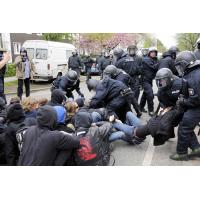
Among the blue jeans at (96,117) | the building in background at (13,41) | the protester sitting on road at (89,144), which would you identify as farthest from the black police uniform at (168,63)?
the building in background at (13,41)

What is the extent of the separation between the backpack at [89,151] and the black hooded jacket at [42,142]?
0.43m

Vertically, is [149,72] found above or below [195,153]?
above

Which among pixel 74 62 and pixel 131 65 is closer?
pixel 131 65

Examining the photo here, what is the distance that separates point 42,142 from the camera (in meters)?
3.58

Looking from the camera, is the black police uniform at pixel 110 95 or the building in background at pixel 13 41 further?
the building in background at pixel 13 41

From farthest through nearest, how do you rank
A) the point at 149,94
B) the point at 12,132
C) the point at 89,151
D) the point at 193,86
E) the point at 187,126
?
1. the point at 149,94
2. the point at 187,126
3. the point at 193,86
4. the point at 12,132
5. the point at 89,151

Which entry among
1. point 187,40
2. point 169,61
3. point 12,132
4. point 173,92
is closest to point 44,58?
point 169,61

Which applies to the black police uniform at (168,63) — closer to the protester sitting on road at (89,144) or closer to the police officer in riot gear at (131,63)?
the police officer in riot gear at (131,63)

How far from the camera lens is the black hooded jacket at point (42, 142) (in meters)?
3.59

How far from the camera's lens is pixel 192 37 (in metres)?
32.7

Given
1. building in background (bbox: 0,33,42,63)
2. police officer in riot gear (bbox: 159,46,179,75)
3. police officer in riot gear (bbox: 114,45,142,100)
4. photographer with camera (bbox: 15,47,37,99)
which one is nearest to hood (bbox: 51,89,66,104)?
police officer in riot gear (bbox: 114,45,142,100)

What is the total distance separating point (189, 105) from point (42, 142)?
242cm

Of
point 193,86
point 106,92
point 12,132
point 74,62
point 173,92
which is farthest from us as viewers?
point 74,62

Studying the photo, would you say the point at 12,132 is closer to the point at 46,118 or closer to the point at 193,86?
the point at 46,118
